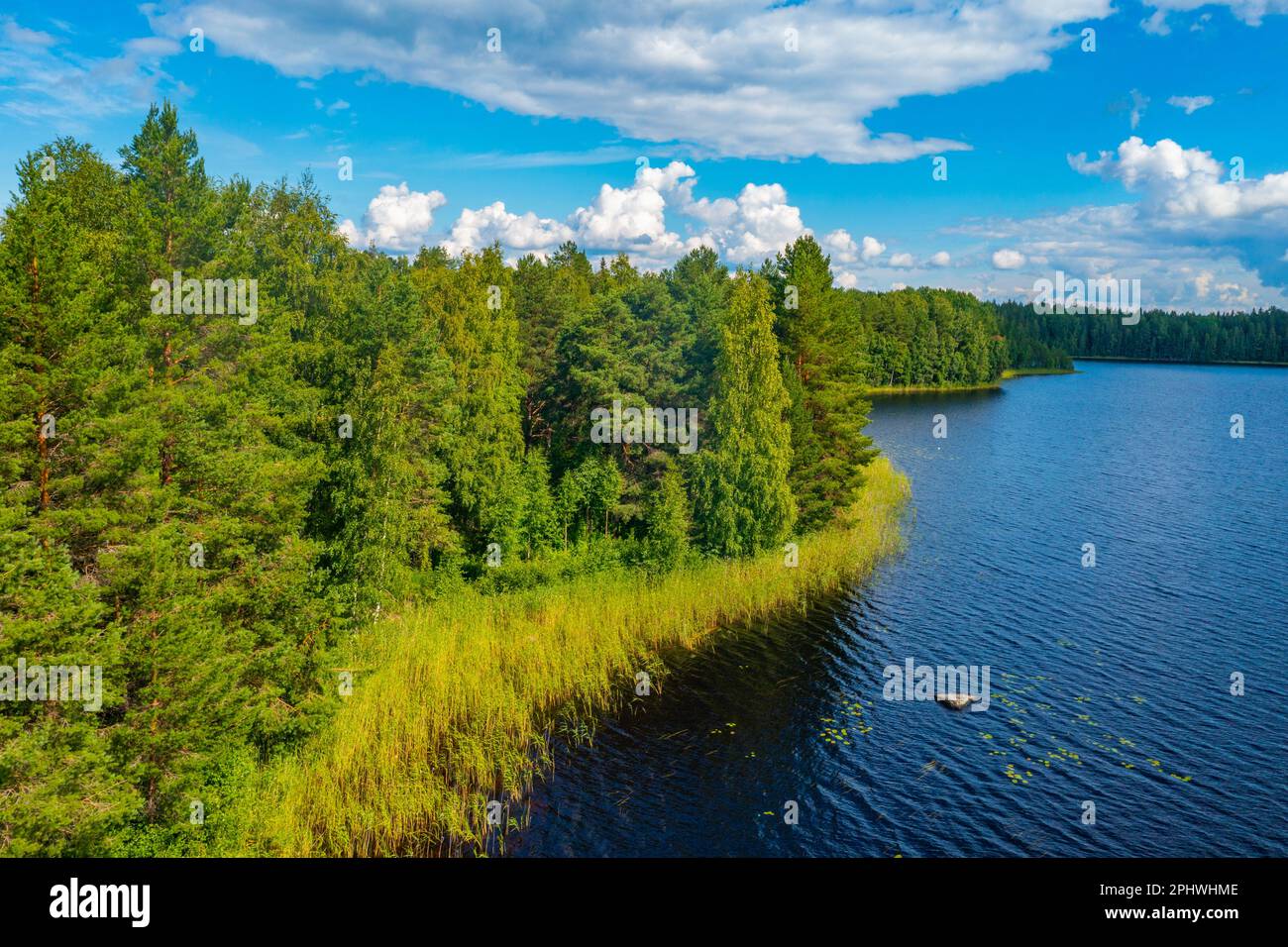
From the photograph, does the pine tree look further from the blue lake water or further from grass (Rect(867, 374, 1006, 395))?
grass (Rect(867, 374, 1006, 395))

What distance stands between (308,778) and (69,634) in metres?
8.56

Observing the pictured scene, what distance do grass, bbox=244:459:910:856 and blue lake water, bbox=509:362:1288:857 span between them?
1881mm

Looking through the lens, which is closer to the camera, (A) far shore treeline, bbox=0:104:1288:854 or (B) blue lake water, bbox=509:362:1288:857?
(A) far shore treeline, bbox=0:104:1288:854

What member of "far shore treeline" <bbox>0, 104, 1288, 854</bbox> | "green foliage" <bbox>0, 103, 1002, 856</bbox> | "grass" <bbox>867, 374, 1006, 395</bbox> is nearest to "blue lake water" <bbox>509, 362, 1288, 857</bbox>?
"green foliage" <bbox>0, 103, 1002, 856</bbox>

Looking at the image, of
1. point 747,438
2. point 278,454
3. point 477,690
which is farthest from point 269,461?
point 747,438

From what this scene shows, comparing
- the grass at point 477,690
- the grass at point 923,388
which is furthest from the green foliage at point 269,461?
the grass at point 923,388

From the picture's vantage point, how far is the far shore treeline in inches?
704

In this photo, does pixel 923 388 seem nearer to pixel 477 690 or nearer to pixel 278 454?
pixel 477 690

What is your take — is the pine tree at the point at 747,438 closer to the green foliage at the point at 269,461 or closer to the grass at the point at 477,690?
the green foliage at the point at 269,461

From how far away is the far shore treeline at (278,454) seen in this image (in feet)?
58.7

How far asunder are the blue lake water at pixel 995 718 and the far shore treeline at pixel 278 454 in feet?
29.7

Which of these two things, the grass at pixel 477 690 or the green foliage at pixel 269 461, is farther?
the grass at pixel 477 690
